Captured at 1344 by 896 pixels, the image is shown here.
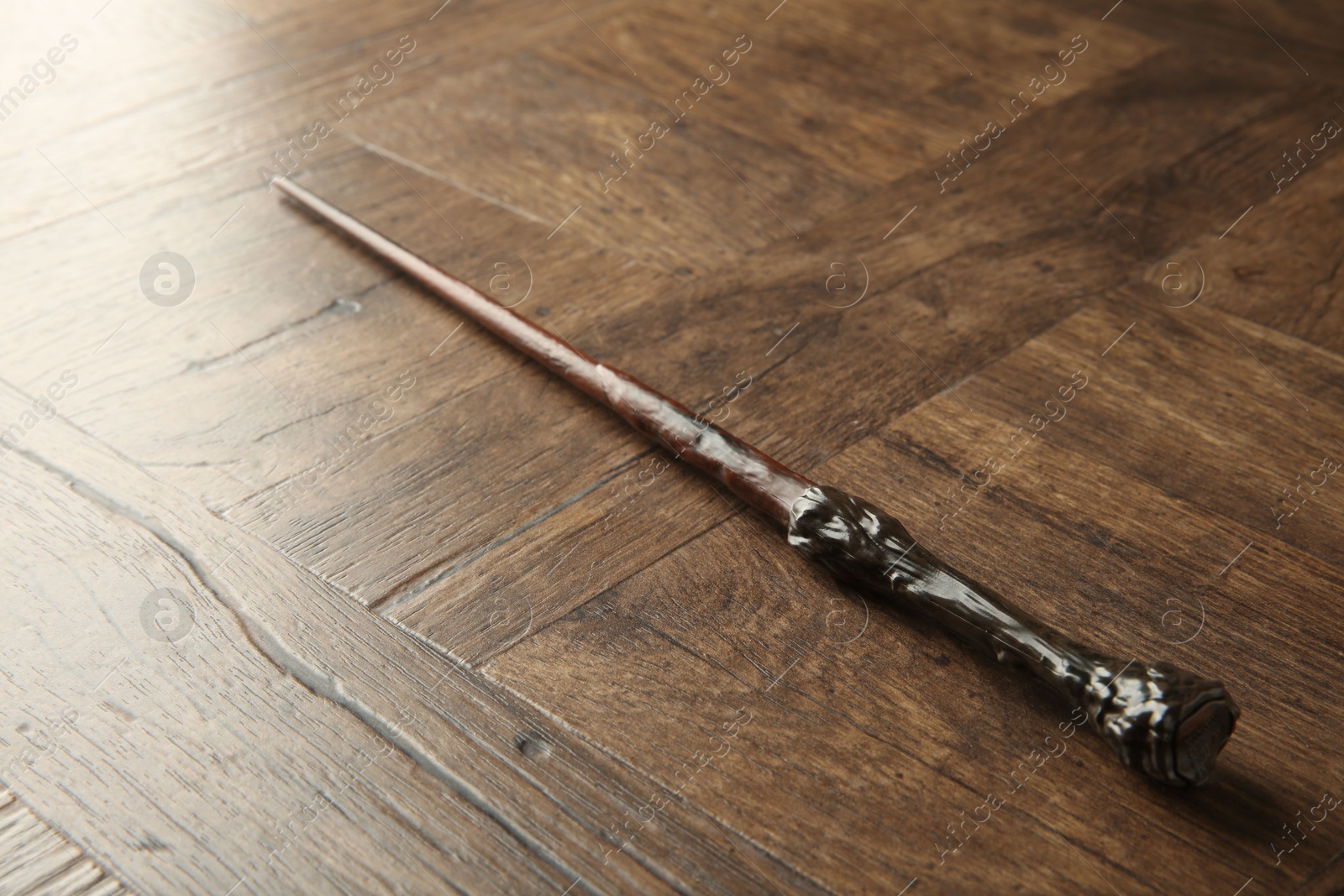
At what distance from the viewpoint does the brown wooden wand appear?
56 centimetres

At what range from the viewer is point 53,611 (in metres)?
0.72

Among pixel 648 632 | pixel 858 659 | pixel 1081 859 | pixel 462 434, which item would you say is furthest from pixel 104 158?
pixel 1081 859

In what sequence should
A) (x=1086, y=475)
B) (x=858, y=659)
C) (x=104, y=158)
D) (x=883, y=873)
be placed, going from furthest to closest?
(x=104, y=158)
(x=1086, y=475)
(x=858, y=659)
(x=883, y=873)

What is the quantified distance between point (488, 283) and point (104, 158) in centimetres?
51

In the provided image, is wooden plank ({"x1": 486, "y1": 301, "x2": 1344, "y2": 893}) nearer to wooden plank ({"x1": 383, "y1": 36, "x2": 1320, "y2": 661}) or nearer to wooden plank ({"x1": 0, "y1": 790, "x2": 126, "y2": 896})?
wooden plank ({"x1": 383, "y1": 36, "x2": 1320, "y2": 661})

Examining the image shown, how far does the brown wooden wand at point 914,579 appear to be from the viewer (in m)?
0.56

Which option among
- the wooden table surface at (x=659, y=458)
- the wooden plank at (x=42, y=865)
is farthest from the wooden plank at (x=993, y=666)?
the wooden plank at (x=42, y=865)

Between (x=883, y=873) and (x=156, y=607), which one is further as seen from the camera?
(x=156, y=607)

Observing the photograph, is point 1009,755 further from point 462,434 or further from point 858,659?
point 462,434

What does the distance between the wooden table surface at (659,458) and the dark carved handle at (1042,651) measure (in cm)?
3

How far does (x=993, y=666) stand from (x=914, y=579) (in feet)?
0.21

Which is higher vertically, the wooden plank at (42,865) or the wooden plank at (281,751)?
the wooden plank at (281,751)

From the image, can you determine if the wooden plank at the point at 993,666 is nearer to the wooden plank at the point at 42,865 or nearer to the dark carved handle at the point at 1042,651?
the dark carved handle at the point at 1042,651

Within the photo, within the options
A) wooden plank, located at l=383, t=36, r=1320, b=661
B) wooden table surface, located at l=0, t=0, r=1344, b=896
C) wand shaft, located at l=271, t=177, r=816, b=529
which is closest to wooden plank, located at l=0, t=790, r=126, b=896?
wooden table surface, located at l=0, t=0, r=1344, b=896
